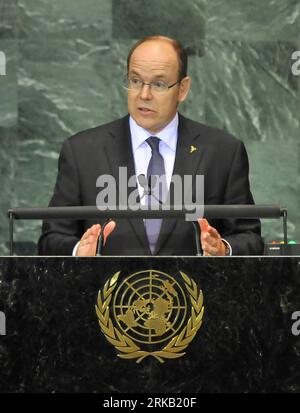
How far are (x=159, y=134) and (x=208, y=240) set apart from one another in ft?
3.82

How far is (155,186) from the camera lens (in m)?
4.09

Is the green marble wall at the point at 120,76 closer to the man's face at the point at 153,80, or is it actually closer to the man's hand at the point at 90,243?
the man's face at the point at 153,80

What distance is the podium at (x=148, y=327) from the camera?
290 cm

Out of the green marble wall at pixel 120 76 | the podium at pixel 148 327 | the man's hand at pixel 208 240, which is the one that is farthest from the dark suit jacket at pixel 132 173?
the green marble wall at pixel 120 76

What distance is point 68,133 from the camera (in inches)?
268

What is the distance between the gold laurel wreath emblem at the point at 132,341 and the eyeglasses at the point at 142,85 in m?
1.52

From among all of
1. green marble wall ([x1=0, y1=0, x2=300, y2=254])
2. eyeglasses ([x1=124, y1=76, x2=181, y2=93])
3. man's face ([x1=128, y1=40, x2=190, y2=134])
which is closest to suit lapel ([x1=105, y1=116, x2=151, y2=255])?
man's face ([x1=128, y1=40, x2=190, y2=134])

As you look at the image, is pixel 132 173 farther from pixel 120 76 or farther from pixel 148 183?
pixel 120 76

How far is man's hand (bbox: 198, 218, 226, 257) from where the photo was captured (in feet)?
10.7

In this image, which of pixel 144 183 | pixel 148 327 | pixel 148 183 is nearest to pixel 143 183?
pixel 144 183
